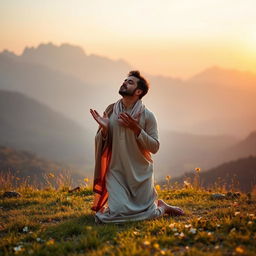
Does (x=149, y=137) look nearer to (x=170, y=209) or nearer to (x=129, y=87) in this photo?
(x=129, y=87)

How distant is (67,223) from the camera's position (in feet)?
18.8

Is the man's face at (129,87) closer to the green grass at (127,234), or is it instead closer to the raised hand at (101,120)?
the raised hand at (101,120)

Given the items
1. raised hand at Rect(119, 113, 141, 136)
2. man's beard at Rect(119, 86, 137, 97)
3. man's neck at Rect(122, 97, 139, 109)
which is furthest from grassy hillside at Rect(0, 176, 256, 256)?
man's beard at Rect(119, 86, 137, 97)

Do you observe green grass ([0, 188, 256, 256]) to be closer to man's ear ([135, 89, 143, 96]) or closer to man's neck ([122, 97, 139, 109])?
man's neck ([122, 97, 139, 109])

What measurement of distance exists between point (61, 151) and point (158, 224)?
162894 millimetres

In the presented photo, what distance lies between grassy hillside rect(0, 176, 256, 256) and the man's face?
82.2 inches

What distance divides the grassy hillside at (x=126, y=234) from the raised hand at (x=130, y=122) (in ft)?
4.73

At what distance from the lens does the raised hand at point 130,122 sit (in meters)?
5.81

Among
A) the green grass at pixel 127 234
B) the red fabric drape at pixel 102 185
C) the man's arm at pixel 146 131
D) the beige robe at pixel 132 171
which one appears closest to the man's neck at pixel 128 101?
the beige robe at pixel 132 171

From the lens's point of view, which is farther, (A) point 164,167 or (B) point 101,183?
(A) point 164,167

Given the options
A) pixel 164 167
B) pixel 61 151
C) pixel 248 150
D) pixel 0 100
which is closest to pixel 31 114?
pixel 0 100

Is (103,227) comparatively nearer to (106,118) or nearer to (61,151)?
(106,118)

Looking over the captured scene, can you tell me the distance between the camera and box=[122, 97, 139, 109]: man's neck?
634 centimetres

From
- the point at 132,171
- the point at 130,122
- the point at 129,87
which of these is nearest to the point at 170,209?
the point at 132,171
